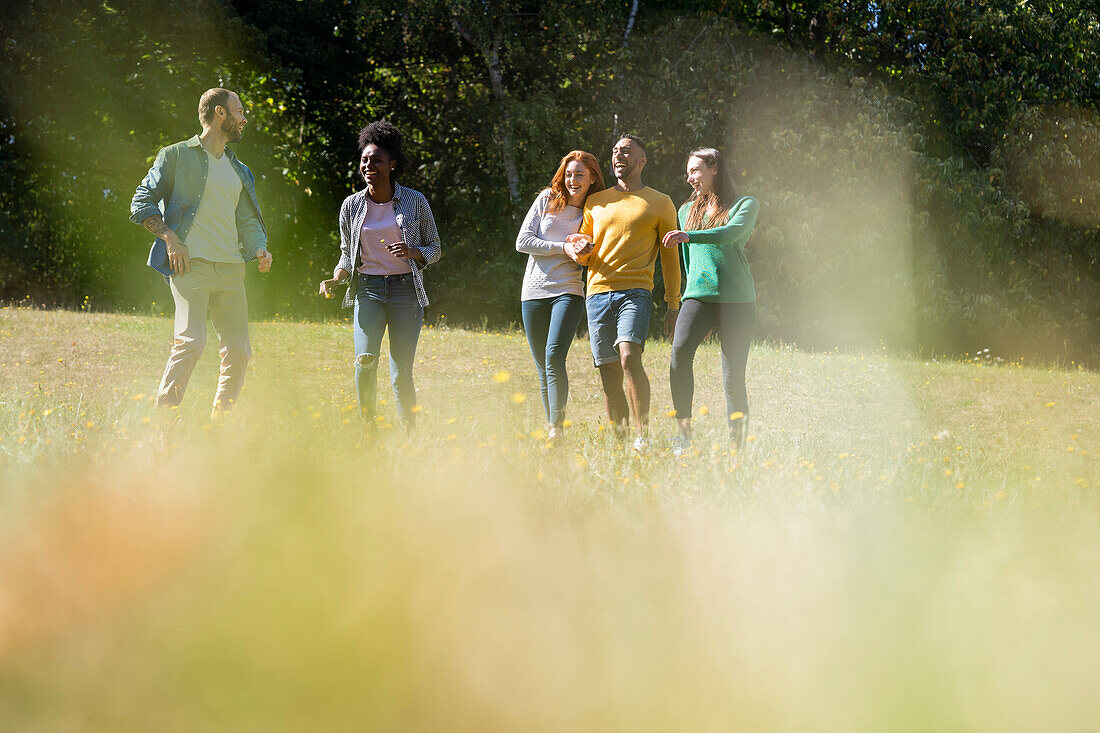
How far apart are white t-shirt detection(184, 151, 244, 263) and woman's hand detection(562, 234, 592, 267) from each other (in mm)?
1916

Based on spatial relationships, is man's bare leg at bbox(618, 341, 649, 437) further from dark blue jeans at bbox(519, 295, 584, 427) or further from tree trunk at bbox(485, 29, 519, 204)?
tree trunk at bbox(485, 29, 519, 204)

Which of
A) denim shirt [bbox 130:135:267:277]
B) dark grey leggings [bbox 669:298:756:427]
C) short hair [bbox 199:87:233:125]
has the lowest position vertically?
dark grey leggings [bbox 669:298:756:427]

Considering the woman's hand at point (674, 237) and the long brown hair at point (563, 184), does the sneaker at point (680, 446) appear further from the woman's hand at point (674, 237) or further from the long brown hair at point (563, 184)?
the long brown hair at point (563, 184)

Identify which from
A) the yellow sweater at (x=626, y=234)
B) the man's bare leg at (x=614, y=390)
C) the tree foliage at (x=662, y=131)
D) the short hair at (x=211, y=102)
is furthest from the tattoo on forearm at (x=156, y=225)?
the tree foliage at (x=662, y=131)

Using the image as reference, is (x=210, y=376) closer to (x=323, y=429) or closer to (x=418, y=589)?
(x=323, y=429)

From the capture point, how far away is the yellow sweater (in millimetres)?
5605

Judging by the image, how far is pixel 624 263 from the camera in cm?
564

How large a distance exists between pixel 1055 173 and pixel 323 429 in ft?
61.4

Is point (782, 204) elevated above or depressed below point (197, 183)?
above

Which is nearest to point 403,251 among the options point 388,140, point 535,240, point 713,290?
point 388,140

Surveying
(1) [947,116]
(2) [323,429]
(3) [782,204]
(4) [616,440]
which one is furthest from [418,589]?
(1) [947,116]

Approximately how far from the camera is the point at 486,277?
19.8 m

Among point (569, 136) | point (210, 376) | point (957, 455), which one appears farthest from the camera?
point (569, 136)

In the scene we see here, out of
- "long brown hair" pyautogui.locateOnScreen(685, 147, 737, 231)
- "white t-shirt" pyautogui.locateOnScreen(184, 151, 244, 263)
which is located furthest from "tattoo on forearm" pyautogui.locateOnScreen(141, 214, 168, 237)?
"long brown hair" pyautogui.locateOnScreen(685, 147, 737, 231)
